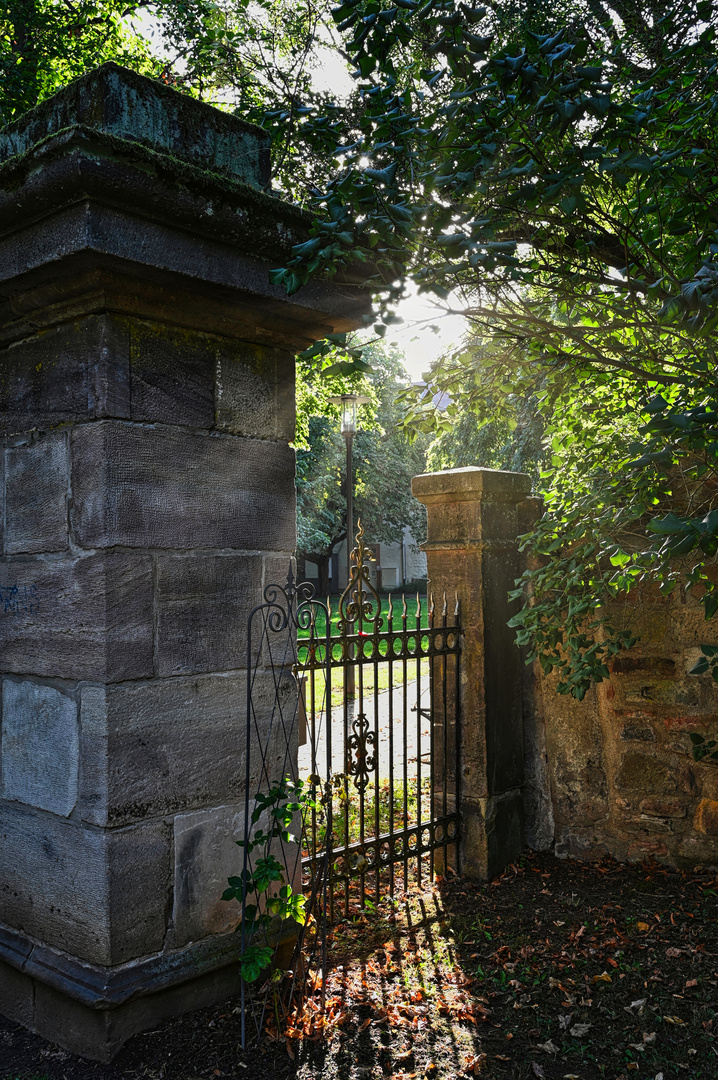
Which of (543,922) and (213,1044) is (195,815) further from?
(543,922)

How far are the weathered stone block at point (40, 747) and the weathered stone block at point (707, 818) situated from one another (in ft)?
11.1

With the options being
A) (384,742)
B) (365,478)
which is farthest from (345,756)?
(365,478)

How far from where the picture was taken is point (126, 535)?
2412 mm

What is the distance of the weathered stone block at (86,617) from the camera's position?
2373mm

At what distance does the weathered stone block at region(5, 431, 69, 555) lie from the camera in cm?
252

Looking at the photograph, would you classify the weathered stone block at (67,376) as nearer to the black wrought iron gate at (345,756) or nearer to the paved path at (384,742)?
the black wrought iron gate at (345,756)

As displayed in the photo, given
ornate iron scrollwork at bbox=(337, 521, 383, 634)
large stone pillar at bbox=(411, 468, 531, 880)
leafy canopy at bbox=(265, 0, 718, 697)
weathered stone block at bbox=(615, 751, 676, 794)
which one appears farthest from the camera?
large stone pillar at bbox=(411, 468, 531, 880)

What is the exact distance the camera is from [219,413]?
2736 mm

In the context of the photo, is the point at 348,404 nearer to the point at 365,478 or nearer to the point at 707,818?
the point at 707,818

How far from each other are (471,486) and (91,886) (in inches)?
119

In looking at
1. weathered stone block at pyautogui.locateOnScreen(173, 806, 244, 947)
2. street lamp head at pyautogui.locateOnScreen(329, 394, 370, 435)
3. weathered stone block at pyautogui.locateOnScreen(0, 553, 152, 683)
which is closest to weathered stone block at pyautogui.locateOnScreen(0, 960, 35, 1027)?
weathered stone block at pyautogui.locateOnScreen(173, 806, 244, 947)

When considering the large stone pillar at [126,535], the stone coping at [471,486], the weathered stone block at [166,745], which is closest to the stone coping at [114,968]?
the large stone pillar at [126,535]

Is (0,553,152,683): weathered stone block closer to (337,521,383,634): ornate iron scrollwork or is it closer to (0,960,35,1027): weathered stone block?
(0,960,35,1027): weathered stone block

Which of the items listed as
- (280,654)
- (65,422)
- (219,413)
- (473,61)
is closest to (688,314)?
(473,61)
